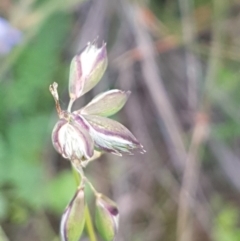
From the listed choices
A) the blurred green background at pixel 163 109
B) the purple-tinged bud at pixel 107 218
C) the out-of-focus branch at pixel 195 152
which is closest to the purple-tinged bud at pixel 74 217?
the purple-tinged bud at pixel 107 218

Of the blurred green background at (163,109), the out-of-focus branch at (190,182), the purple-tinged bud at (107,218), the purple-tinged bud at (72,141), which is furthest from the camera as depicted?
the out-of-focus branch at (190,182)

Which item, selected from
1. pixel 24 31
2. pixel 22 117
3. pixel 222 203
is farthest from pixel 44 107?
pixel 222 203

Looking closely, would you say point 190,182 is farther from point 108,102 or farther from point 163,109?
point 108,102

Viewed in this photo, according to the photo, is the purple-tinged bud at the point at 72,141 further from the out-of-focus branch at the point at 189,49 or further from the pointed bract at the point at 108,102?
the out-of-focus branch at the point at 189,49

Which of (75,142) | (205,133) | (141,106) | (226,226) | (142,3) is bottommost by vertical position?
(226,226)

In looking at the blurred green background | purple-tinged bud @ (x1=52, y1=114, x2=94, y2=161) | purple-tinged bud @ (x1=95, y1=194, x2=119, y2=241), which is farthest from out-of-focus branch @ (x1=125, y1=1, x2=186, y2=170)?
purple-tinged bud @ (x1=52, y1=114, x2=94, y2=161)

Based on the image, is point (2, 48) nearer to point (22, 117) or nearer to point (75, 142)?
point (22, 117)

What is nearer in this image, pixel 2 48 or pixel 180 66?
pixel 2 48

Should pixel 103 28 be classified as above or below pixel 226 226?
above

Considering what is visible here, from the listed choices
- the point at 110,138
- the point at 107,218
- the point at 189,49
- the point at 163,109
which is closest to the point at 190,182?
the point at 163,109
